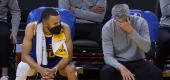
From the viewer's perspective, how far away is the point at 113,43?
4977mm

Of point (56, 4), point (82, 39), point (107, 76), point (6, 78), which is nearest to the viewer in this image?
point (107, 76)

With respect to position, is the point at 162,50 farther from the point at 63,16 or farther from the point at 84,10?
the point at 63,16

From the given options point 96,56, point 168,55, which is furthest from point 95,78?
point 168,55

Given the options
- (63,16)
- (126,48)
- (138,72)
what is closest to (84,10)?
(63,16)

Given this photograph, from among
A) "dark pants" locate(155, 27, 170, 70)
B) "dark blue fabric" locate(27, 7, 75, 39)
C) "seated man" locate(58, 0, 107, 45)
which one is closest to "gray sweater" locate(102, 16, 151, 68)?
"dark pants" locate(155, 27, 170, 70)

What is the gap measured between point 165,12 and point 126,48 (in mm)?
1175

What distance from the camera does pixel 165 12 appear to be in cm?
589

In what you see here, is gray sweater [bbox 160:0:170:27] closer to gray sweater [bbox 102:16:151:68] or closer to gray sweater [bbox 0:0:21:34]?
gray sweater [bbox 102:16:151:68]

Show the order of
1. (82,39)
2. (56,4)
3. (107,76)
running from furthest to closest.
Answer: (56,4), (82,39), (107,76)

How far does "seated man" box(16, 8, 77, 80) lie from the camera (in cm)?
483

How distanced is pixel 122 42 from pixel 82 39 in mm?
1013

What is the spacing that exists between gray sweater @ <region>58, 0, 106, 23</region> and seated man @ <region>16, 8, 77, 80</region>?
104 centimetres

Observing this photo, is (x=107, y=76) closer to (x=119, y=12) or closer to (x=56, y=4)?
(x=119, y=12)

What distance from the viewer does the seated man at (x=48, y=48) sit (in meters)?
4.83
